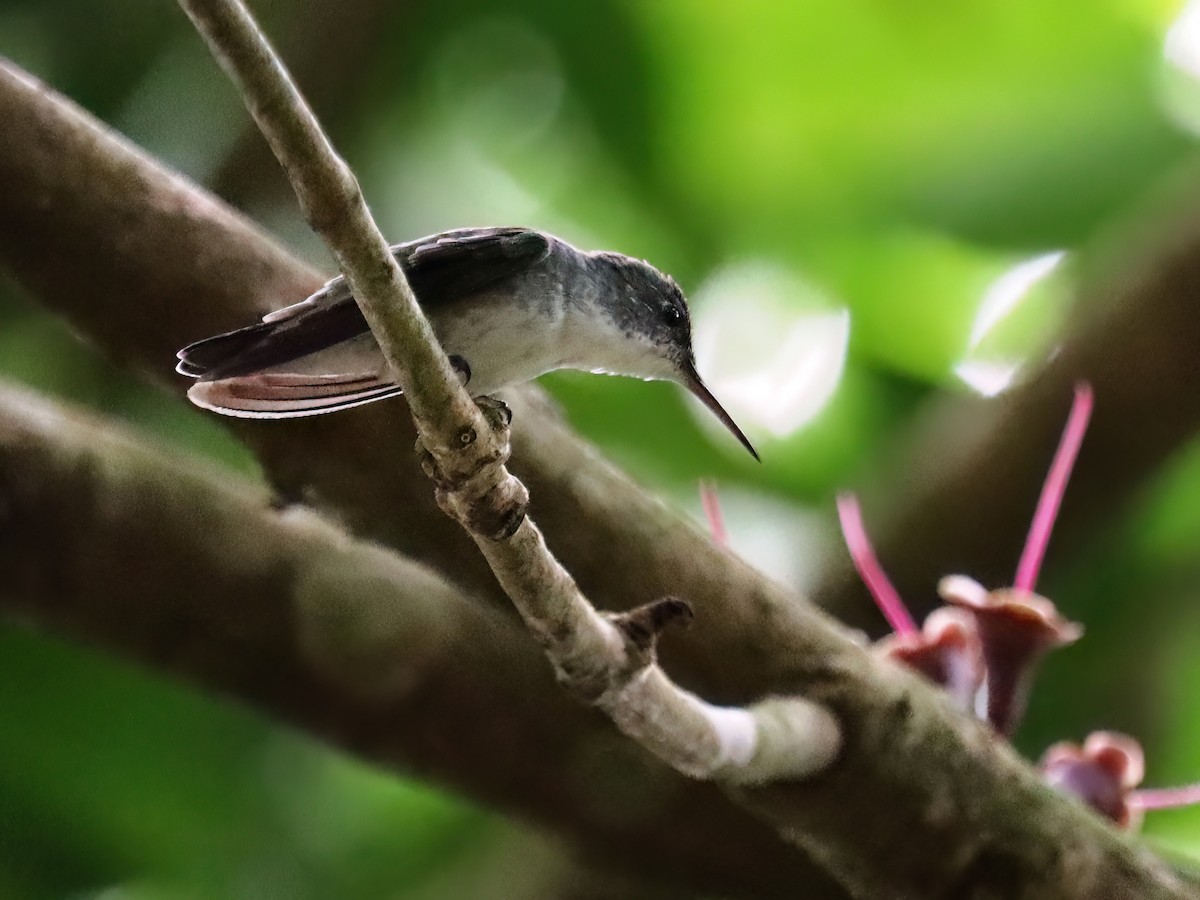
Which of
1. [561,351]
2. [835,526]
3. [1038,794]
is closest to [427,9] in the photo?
[835,526]

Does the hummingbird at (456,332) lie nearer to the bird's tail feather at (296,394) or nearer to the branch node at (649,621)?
the bird's tail feather at (296,394)

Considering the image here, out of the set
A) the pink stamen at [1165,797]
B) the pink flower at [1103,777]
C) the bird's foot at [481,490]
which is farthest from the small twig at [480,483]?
the pink stamen at [1165,797]

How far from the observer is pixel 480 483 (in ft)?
1.74

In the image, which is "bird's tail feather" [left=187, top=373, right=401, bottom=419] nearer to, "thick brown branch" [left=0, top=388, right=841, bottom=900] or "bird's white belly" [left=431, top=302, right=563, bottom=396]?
"bird's white belly" [left=431, top=302, right=563, bottom=396]

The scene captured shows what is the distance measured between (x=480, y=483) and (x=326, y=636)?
32cm

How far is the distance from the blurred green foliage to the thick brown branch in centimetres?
45

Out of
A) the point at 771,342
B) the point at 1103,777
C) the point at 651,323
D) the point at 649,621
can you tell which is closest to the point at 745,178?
the point at 771,342

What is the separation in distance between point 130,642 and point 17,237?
0.90 feet

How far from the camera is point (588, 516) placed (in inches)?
28.5

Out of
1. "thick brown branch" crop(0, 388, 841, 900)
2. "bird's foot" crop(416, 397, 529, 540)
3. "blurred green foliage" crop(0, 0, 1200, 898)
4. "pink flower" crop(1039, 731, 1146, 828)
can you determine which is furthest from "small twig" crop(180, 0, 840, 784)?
"blurred green foliage" crop(0, 0, 1200, 898)

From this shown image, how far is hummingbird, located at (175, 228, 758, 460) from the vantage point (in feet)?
1.95

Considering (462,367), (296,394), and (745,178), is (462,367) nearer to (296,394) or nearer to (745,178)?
(296,394)

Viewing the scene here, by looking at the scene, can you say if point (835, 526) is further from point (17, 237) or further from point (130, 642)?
point (17, 237)

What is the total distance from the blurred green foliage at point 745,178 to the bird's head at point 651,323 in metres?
0.51
